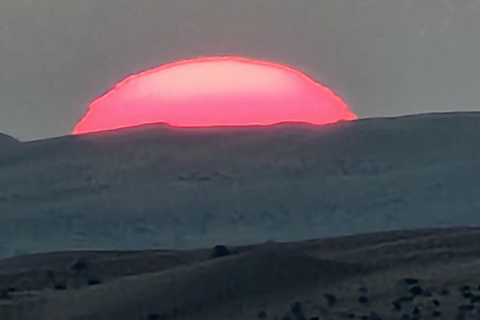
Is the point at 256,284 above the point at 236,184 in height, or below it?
below

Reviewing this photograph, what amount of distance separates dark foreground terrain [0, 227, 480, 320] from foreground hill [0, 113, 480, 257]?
2.30m

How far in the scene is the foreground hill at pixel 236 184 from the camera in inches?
508

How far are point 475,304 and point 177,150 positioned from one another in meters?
14.1

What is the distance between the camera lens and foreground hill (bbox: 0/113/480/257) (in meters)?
12.9

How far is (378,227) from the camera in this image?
12.1 m

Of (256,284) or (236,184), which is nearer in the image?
(256,284)

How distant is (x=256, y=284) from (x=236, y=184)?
10.2 metres

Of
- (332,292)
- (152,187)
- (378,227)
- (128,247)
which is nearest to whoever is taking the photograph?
(332,292)

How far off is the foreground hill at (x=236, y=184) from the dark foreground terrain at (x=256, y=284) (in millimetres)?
2301

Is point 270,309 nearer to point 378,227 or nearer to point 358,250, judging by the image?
point 358,250

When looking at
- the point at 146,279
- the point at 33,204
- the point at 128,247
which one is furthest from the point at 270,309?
the point at 33,204

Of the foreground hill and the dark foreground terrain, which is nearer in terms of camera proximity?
the dark foreground terrain

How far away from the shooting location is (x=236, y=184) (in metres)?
17.2

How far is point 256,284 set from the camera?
7.04 m
